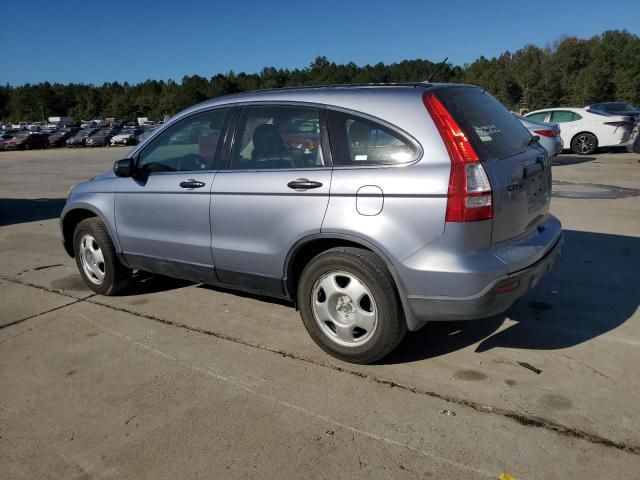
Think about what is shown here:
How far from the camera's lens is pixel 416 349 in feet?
12.3

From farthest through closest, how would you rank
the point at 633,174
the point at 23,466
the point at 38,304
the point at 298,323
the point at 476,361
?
1. the point at 633,174
2. the point at 38,304
3. the point at 298,323
4. the point at 476,361
5. the point at 23,466

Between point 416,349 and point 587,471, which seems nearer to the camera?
point 587,471

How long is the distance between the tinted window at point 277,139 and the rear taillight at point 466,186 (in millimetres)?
880

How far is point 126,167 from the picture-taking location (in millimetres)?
4496

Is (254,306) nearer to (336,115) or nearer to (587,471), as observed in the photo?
(336,115)

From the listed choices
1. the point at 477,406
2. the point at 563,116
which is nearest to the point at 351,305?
the point at 477,406

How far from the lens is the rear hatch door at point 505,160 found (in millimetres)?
3109

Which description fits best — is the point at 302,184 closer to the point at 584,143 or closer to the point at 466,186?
the point at 466,186

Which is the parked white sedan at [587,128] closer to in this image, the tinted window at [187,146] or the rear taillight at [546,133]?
the rear taillight at [546,133]

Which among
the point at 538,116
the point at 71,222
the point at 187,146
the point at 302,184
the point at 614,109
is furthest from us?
the point at 614,109

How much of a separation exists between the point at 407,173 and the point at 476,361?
1.37 metres

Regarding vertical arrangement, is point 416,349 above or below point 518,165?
below

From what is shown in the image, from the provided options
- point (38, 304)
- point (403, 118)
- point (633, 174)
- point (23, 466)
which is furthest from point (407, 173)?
point (633, 174)

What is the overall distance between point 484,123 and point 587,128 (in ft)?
50.2
